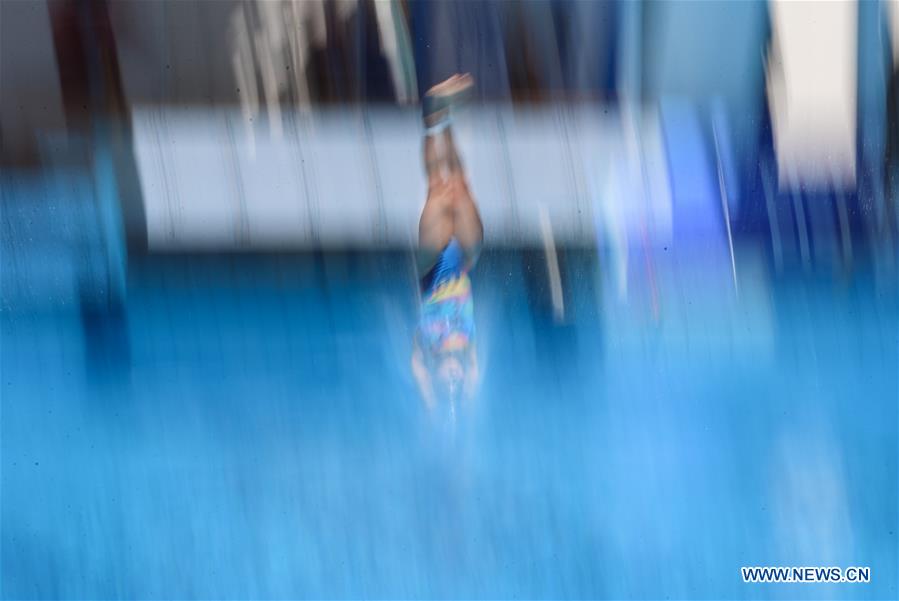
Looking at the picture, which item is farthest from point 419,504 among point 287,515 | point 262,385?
point 262,385

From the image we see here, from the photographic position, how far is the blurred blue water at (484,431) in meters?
1.62

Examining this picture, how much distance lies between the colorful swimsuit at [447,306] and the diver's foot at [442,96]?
9.5 inches

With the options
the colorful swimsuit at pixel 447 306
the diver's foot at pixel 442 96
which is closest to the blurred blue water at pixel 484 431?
the colorful swimsuit at pixel 447 306

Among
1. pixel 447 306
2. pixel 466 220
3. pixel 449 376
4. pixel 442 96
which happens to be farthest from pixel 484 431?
pixel 442 96

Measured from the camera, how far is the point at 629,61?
1.61m

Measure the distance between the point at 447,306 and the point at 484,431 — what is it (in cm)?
26

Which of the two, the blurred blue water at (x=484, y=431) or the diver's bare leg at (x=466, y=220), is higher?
the diver's bare leg at (x=466, y=220)

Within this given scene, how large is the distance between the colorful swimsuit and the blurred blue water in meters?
0.03

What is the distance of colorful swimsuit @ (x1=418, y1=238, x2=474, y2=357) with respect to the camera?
163cm

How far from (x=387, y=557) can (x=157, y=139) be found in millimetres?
947

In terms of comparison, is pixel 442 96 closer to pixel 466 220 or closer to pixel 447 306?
pixel 466 220

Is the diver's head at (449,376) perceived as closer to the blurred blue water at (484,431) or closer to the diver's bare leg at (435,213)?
the blurred blue water at (484,431)

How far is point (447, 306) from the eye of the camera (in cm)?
163

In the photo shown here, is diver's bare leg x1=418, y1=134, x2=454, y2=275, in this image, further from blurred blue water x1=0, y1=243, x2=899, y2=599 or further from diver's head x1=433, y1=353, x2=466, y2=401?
diver's head x1=433, y1=353, x2=466, y2=401
